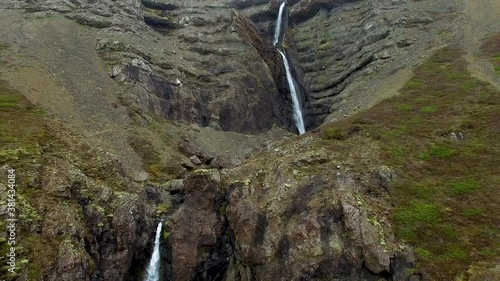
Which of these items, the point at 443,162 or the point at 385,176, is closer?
the point at 385,176

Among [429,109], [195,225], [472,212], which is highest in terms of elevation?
[429,109]

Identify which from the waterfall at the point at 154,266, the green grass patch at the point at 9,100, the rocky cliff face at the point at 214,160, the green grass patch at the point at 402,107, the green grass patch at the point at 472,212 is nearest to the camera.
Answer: the green grass patch at the point at 472,212

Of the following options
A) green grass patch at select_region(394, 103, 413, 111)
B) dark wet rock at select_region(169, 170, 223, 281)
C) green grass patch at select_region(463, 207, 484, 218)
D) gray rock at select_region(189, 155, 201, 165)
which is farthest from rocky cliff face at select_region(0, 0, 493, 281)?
green grass patch at select_region(394, 103, 413, 111)

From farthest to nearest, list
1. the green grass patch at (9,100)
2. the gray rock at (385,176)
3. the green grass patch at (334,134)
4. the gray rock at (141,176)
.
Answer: the green grass patch at (9,100), the gray rock at (141,176), the green grass patch at (334,134), the gray rock at (385,176)

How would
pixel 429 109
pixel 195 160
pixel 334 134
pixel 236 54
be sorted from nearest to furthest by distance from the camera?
pixel 334 134 → pixel 429 109 → pixel 195 160 → pixel 236 54

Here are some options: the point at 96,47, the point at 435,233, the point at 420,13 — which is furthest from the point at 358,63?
the point at 435,233

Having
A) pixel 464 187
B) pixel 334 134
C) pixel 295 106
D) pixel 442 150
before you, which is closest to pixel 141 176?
pixel 334 134

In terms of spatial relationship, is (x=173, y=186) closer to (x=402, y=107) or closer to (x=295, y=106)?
(x=402, y=107)

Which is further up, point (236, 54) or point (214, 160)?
point (236, 54)

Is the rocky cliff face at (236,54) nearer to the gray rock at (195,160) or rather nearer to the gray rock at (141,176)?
the gray rock at (195,160)

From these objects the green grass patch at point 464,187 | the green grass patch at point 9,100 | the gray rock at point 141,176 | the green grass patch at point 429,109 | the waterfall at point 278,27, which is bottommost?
the green grass patch at point 464,187

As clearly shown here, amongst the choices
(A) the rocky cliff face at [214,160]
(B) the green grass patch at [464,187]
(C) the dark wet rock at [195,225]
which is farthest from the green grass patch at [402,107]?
(C) the dark wet rock at [195,225]

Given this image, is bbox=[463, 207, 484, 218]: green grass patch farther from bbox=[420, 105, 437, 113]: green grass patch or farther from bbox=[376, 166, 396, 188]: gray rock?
bbox=[420, 105, 437, 113]: green grass patch

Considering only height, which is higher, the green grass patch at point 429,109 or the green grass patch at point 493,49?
the green grass patch at point 493,49
